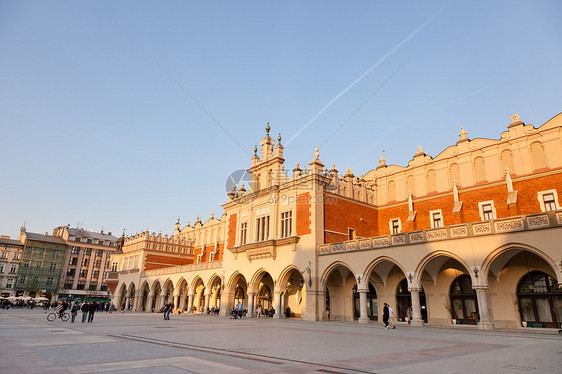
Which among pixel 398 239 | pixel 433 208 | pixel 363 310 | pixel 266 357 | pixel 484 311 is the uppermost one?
pixel 433 208

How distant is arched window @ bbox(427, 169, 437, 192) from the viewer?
3036 cm

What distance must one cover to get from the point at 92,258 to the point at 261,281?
2574 inches

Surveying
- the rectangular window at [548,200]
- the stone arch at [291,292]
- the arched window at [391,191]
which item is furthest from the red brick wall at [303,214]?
the rectangular window at [548,200]

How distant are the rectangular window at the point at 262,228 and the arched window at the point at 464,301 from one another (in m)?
16.2

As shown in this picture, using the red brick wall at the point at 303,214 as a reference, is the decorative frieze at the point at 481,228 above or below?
below

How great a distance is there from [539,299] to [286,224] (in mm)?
18949

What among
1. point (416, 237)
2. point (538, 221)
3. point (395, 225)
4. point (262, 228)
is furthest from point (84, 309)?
point (538, 221)

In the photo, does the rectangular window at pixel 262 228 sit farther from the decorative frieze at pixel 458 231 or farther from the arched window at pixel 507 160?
the arched window at pixel 507 160

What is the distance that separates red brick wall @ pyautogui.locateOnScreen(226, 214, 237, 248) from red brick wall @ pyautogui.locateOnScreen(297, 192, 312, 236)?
10.3 meters

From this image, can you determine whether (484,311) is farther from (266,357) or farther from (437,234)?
(266,357)

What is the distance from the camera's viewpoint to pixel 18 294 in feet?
245

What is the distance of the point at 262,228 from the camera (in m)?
34.9

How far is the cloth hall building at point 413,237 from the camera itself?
20.9m

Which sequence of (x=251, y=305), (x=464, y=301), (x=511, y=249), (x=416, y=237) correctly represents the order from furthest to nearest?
(x=251, y=305), (x=464, y=301), (x=416, y=237), (x=511, y=249)
